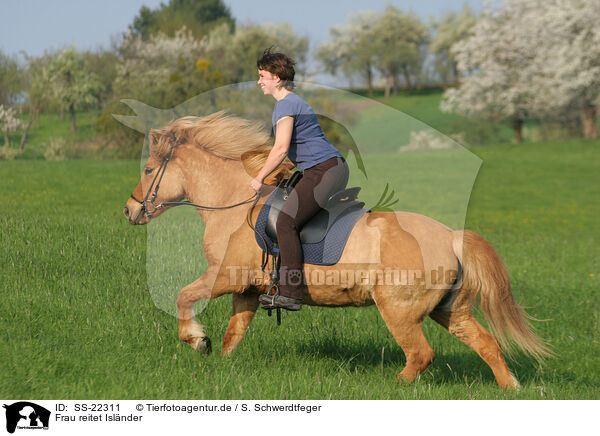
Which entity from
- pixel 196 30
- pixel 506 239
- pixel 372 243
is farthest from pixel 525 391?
pixel 196 30

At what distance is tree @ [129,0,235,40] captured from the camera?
1981 inches

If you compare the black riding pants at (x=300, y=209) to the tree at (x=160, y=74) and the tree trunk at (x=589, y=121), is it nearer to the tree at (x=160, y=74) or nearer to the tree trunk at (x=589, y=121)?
the tree at (x=160, y=74)

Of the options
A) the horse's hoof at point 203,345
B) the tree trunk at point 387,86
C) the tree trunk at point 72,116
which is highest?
the tree trunk at point 387,86

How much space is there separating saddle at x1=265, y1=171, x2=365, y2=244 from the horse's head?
1.11 metres

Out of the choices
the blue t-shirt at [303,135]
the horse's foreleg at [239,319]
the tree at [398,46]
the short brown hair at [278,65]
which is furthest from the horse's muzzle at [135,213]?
the tree at [398,46]

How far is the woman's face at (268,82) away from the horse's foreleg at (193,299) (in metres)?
1.75

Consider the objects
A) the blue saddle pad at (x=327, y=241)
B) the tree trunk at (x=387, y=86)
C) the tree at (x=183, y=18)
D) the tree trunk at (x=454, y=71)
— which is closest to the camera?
the blue saddle pad at (x=327, y=241)

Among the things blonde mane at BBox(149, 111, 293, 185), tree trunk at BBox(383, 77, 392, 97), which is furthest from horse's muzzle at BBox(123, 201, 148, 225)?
tree trunk at BBox(383, 77, 392, 97)

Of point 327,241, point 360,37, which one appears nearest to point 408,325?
point 327,241

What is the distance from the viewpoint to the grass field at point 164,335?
16.8ft

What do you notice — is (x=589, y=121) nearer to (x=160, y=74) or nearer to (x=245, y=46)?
(x=245, y=46)

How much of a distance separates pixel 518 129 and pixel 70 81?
103 feet

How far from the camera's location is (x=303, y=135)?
5.09 meters
